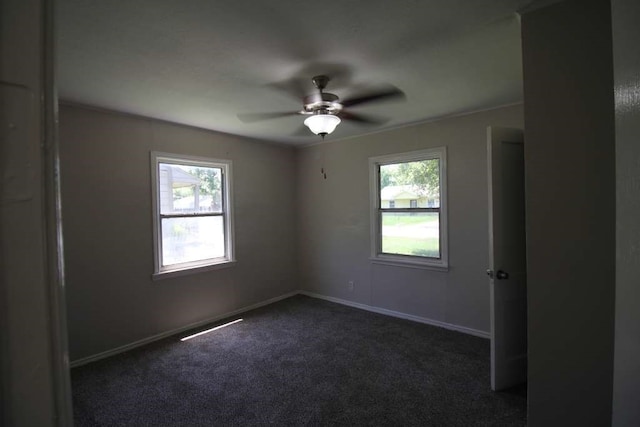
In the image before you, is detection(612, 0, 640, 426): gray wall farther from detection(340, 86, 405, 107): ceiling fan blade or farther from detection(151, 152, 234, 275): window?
detection(151, 152, 234, 275): window

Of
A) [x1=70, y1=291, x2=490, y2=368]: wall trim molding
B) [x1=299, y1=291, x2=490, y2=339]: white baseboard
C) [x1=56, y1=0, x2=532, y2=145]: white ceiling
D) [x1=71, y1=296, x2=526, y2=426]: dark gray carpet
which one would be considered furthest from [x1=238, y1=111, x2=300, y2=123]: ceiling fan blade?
[x1=299, y1=291, x2=490, y2=339]: white baseboard

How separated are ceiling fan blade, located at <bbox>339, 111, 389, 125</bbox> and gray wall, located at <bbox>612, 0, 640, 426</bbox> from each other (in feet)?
8.69

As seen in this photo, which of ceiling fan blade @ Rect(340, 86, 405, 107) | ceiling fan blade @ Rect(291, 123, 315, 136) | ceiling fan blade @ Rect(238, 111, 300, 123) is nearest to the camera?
ceiling fan blade @ Rect(340, 86, 405, 107)

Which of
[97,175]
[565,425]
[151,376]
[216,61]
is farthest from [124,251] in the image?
[565,425]

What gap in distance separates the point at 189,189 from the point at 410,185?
2.79m

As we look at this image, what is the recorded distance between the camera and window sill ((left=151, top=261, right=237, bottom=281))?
3.53 meters

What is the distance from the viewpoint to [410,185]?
4.02 m

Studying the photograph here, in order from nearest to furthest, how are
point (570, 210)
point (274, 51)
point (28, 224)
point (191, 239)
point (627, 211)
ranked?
1. point (28, 224)
2. point (627, 211)
3. point (570, 210)
4. point (274, 51)
5. point (191, 239)

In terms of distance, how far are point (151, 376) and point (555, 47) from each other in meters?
3.68

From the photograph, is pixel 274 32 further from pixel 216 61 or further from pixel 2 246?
pixel 2 246

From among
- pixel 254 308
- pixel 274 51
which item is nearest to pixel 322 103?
pixel 274 51

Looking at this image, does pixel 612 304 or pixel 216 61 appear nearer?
pixel 612 304

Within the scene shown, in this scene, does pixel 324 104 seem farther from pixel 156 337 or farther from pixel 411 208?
pixel 156 337

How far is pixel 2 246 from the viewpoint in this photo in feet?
1.08
